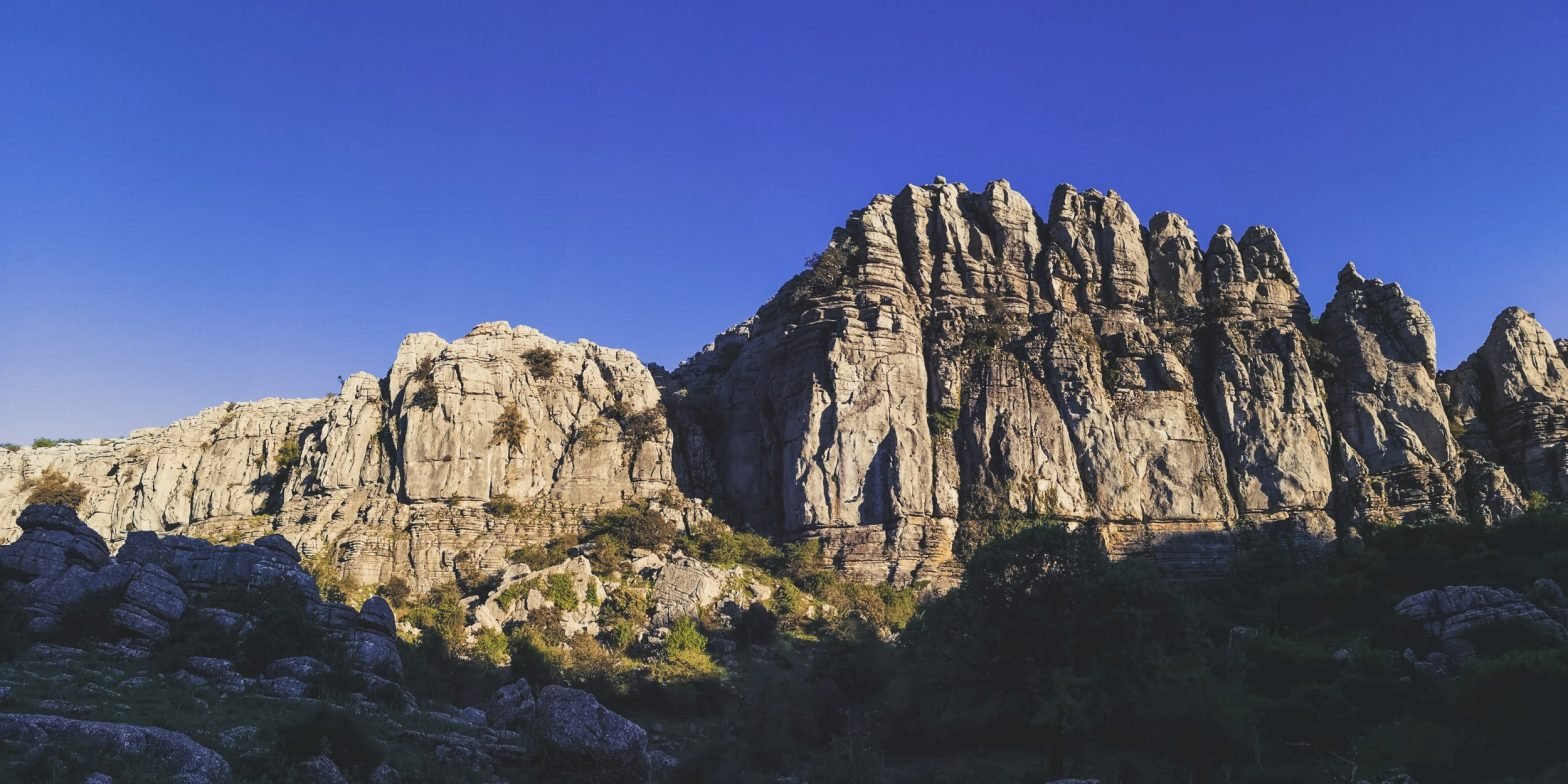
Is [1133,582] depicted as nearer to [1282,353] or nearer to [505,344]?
[1282,353]

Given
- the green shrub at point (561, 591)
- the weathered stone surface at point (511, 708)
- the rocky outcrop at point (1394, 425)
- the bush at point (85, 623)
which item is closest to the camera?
the bush at point (85, 623)

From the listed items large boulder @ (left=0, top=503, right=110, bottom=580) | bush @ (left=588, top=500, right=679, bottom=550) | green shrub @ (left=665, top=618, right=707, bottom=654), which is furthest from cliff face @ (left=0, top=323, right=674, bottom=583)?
large boulder @ (left=0, top=503, right=110, bottom=580)

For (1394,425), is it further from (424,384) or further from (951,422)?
(424,384)

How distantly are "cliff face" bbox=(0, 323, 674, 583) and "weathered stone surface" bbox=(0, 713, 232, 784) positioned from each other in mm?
36525

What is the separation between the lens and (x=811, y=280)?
197 feet

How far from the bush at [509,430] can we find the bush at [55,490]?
95.7ft

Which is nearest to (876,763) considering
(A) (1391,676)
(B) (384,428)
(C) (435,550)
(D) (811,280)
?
(A) (1391,676)

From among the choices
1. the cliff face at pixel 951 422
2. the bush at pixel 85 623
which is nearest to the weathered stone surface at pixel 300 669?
the bush at pixel 85 623

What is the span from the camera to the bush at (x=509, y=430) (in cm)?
5722

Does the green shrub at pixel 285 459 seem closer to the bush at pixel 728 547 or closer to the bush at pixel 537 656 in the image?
the bush at pixel 537 656

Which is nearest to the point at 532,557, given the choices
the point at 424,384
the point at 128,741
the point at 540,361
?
the point at 424,384

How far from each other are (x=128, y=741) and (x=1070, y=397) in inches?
1872

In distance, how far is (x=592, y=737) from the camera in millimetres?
20641

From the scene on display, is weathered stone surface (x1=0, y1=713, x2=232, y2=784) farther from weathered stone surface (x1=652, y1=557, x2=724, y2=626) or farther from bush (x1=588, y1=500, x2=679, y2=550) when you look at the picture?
bush (x1=588, y1=500, x2=679, y2=550)
